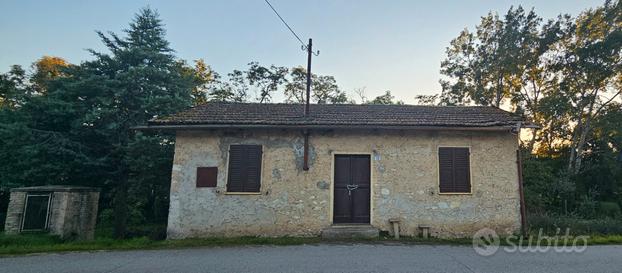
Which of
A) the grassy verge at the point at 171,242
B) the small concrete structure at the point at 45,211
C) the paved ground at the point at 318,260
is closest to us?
the paved ground at the point at 318,260

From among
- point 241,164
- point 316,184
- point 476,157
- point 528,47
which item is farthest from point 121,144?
point 528,47

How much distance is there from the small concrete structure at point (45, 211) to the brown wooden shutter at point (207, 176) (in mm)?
3511

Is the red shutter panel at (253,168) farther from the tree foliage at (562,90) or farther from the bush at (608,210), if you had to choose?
the bush at (608,210)

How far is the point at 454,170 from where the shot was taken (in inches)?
324

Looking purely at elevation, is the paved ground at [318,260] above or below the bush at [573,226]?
below

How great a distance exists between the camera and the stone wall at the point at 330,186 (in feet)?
26.0

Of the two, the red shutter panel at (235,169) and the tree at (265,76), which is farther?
the tree at (265,76)

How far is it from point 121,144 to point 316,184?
8355 mm

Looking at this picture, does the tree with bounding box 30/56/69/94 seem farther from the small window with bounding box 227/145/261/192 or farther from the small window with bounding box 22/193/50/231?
the small window with bounding box 227/145/261/192

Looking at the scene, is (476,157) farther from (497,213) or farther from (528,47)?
(528,47)

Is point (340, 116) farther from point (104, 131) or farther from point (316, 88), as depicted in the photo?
point (316, 88)

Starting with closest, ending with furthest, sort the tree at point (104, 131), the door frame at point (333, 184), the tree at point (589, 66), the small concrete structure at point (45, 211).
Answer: the small concrete structure at point (45, 211)
the door frame at point (333, 184)
the tree at point (104, 131)
the tree at point (589, 66)

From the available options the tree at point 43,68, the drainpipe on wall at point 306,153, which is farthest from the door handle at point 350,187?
the tree at point 43,68

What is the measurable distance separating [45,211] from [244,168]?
522 cm
